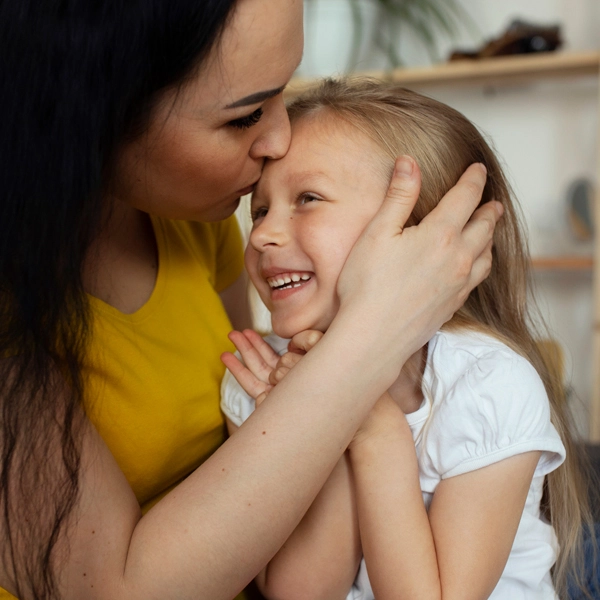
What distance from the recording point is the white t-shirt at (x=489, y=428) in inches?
38.1

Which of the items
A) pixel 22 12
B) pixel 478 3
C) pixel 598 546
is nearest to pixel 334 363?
pixel 22 12

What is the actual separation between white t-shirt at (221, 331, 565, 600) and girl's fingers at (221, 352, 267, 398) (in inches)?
9.0

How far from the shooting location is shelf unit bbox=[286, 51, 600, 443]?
8.16 feet

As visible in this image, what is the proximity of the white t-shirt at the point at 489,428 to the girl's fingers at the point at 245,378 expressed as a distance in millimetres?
228

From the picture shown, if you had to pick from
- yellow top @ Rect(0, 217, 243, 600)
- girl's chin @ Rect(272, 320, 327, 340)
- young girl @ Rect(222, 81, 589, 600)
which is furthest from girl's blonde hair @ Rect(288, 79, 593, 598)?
yellow top @ Rect(0, 217, 243, 600)

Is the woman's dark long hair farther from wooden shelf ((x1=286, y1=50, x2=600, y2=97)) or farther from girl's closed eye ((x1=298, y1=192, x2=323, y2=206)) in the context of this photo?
wooden shelf ((x1=286, y1=50, x2=600, y2=97))

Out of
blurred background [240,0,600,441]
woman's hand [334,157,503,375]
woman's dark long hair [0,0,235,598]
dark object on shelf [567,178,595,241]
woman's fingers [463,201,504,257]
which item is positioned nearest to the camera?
woman's dark long hair [0,0,235,598]

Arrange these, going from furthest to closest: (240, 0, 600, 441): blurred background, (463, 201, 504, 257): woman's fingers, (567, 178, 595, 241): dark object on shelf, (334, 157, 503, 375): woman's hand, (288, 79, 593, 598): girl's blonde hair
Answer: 1. (567, 178, 595, 241): dark object on shelf
2. (240, 0, 600, 441): blurred background
3. (288, 79, 593, 598): girl's blonde hair
4. (463, 201, 504, 257): woman's fingers
5. (334, 157, 503, 375): woman's hand

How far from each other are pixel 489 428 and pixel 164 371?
498 mm

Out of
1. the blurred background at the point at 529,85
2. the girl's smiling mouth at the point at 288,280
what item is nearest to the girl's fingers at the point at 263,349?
the girl's smiling mouth at the point at 288,280

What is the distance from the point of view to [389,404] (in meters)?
1.03

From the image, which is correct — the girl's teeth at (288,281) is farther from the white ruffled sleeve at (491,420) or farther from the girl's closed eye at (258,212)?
the white ruffled sleeve at (491,420)

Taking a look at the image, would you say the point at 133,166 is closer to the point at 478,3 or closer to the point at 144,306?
the point at 144,306

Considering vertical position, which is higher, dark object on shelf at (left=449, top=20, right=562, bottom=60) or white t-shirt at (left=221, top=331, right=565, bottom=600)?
dark object on shelf at (left=449, top=20, right=562, bottom=60)
